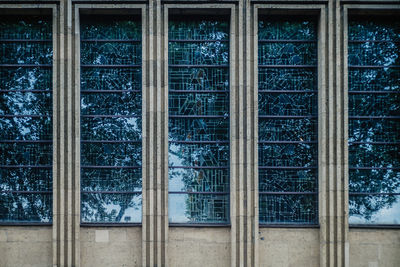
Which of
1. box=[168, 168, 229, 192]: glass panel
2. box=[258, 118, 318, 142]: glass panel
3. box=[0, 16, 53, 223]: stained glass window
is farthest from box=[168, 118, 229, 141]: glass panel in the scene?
box=[0, 16, 53, 223]: stained glass window

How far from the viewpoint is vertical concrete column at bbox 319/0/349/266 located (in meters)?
12.0

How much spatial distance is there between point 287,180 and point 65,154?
18.9 feet

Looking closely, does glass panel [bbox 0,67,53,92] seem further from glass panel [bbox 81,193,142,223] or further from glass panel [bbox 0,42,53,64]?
glass panel [bbox 81,193,142,223]

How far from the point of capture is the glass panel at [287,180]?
40.9ft

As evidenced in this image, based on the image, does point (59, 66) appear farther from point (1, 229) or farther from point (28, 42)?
point (1, 229)

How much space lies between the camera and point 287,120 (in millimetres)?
12625

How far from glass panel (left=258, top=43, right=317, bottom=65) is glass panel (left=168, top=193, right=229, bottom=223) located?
12.6ft

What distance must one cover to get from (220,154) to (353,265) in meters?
4.39

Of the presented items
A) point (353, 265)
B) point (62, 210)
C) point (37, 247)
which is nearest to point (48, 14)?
point (62, 210)

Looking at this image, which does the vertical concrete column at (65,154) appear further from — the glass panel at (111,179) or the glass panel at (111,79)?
the glass panel at (111,79)

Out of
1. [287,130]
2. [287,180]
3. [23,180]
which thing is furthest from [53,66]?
[287,180]

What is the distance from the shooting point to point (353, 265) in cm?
1209

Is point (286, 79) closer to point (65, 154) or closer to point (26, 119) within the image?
point (65, 154)

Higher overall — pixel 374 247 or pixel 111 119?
pixel 111 119
